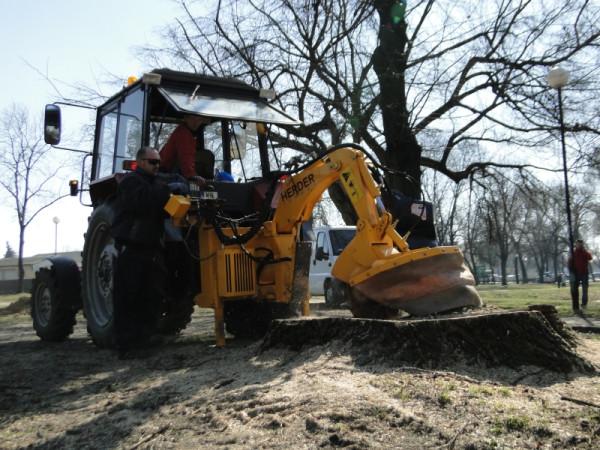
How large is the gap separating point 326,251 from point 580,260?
19.2 ft

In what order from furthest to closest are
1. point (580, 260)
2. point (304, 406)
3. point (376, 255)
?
point (580, 260) → point (376, 255) → point (304, 406)

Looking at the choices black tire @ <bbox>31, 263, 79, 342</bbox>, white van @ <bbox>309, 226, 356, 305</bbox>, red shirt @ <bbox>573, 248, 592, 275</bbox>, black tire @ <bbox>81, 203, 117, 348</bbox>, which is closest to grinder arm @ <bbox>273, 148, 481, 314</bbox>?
black tire @ <bbox>81, 203, 117, 348</bbox>

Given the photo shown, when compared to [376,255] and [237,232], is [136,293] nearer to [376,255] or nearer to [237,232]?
[237,232]

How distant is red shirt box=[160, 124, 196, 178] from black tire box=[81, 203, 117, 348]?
79 centimetres

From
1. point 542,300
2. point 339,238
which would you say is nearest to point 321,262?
point 339,238

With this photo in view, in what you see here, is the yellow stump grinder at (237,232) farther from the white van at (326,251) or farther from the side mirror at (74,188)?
the white van at (326,251)

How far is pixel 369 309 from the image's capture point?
591 cm

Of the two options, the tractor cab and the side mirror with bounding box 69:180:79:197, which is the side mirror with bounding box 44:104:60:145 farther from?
the side mirror with bounding box 69:180:79:197

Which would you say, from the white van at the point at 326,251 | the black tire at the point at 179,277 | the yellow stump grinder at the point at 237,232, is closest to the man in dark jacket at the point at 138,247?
the yellow stump grinder at the point at 237,232

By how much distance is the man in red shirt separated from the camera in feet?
22.7

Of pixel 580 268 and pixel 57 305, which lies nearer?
pixel 57 305

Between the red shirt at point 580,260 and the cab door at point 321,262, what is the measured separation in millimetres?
5517

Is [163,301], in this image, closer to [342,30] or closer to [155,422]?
[155,422]

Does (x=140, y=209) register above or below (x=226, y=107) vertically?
below
